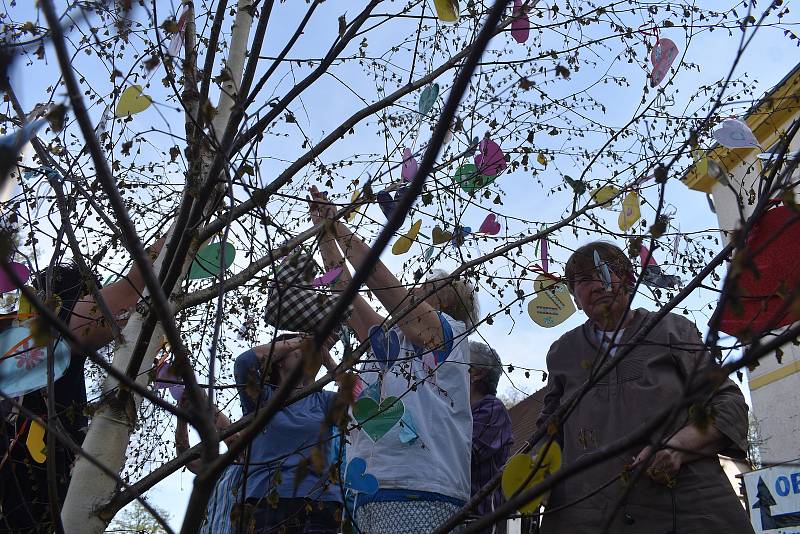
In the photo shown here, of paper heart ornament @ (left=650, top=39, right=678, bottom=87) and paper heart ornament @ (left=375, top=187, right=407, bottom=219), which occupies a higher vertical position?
paper heart ornament @ (left=650, top=39, right=678, bottom=87)

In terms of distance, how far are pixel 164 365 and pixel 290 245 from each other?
2.26 feet

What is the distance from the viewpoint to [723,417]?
2.02 metres

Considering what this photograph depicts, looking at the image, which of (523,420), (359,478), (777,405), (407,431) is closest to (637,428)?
(407,431)

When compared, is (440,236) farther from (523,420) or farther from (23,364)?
(523,420)

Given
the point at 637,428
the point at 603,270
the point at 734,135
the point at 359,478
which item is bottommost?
the point at 637,428

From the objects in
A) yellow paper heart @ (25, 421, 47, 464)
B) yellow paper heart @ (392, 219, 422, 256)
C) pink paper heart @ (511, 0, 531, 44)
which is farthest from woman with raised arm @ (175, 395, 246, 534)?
pink paper heart @ (511, 0, 531, 44)

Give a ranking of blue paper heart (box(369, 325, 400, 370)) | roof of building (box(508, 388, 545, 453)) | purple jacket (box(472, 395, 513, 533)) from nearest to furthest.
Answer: blue paper heart (box(369, 325, 400, 370)) → purple jacket (box(472, 395, 513, 533)) → roof of building (box(508, 388, 545, 453))

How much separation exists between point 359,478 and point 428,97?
49.4 inches

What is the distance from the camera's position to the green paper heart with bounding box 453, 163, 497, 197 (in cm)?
232

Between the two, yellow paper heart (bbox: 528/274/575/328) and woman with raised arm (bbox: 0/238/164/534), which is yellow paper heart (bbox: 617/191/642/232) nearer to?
yellow paper heart (bbox: 528/274/575/328)

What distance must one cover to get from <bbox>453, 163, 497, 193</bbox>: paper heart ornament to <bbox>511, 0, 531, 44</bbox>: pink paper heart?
49 cm

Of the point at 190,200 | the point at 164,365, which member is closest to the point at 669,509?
the point at 190,200

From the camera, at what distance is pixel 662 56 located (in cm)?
263

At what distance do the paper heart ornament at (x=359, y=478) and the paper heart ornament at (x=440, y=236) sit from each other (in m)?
0.73
